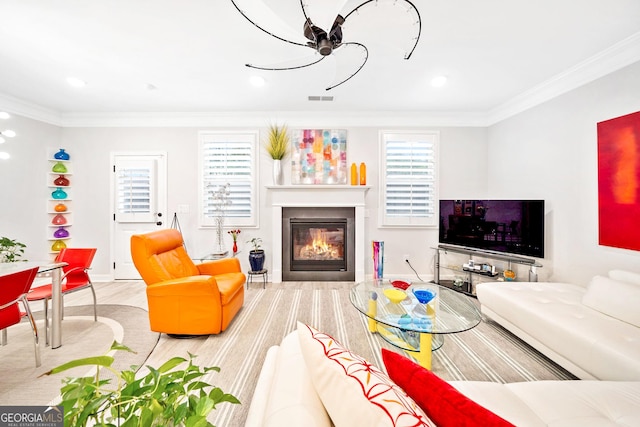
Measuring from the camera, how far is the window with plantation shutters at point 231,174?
3896 mm

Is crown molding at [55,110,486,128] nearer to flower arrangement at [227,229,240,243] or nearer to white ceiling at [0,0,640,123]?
white ceiling at [0,0,640,123]

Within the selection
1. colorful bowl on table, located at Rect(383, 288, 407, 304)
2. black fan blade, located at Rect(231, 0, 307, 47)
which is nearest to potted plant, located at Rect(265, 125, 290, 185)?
black fan blade, located at Rect(231, 0, 307, 47)

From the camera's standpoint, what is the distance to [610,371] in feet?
4.65

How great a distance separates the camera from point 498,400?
40.7 inches

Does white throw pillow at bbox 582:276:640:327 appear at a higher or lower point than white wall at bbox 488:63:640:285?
lower

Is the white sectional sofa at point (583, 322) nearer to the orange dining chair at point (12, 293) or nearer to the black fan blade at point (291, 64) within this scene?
the black fan blade at point (291, 64)

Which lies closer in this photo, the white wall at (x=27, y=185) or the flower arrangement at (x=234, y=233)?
the white wall at (x=27, y=185)

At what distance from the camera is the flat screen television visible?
2.80 m

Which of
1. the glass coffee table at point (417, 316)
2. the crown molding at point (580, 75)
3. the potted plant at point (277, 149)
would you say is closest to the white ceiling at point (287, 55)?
the crown molding at point (580, 75)

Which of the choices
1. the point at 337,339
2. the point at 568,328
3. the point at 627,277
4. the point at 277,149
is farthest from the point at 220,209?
the point at 627,277

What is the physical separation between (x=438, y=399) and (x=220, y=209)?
373 centimetres

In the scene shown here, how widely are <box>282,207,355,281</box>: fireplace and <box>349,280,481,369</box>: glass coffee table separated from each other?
1458 millimetres

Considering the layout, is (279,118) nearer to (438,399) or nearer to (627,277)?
(438,399)

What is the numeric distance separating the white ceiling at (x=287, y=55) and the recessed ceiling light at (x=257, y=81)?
2.5 inches
